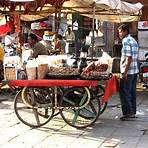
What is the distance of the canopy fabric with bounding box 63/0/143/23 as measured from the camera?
8992mm

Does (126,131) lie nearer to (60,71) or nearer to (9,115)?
(60,71)

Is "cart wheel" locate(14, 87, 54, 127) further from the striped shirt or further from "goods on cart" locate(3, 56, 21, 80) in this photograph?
the striped shirt

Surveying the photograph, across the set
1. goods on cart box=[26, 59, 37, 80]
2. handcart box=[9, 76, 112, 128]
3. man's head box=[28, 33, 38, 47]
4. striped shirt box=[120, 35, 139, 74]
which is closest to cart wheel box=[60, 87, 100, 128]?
handcart box=[9, 76, 112, 128]

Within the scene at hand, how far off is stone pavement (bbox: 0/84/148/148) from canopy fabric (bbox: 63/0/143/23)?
2258 mm

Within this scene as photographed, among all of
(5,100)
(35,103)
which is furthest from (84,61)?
(5,100)

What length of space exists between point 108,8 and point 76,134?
2995 mm

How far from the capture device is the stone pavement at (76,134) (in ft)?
24.0

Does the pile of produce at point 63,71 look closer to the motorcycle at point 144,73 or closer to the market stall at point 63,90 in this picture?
the market stall at point 63,90

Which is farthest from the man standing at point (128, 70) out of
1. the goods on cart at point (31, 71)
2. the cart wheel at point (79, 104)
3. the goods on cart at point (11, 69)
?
the goods on cart at point (11, 69)

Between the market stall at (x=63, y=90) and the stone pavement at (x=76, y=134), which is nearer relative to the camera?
the stone pavement at (x=76, y=134)

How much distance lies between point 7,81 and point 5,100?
11.9 ft

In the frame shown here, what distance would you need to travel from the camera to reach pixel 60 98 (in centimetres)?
838

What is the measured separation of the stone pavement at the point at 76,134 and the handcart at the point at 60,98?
22cm

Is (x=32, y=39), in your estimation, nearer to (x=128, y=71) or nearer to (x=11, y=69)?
(x=11, y=69)
